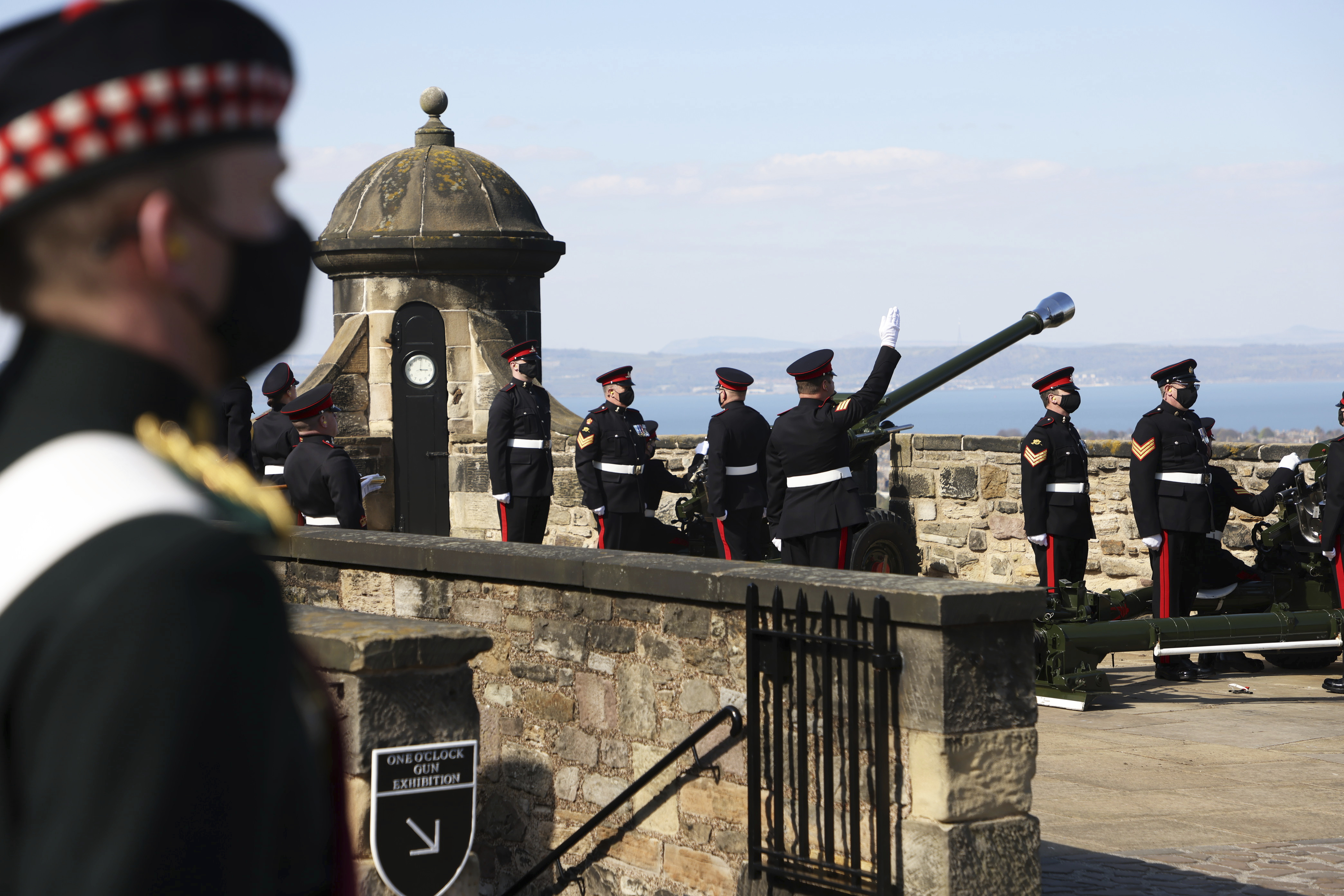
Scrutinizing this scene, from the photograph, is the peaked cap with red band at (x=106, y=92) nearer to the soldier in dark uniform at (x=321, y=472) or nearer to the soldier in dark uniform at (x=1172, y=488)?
the soldier in dark uniform at (x=321, y=472)

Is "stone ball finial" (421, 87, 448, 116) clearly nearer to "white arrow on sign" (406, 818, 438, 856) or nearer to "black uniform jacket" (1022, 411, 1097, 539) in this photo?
"black uniform jacket" (1022, 411, 1097, 539)

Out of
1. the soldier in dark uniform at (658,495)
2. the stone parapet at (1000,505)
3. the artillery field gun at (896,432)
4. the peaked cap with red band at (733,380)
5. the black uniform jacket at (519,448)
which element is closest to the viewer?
the artillery field gun at (896,432)

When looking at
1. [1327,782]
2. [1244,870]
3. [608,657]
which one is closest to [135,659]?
[608,657]

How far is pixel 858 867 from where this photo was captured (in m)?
4.38

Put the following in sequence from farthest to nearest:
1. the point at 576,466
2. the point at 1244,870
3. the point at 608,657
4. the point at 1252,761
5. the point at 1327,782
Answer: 1. the point at 576,466
2. the point at 1252,761
3. the point at 1327,782
4. the point at 608,657
5. the point at 1244,870

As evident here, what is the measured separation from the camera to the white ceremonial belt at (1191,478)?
9594mm

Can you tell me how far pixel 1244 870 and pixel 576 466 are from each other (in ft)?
24.3

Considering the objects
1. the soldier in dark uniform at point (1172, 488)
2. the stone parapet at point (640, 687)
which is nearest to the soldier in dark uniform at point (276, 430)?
the stone parapet at point (640, 687)

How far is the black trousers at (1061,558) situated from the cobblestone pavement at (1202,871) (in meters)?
4.67

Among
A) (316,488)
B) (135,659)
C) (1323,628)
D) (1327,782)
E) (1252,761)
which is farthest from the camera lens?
(1323,628)

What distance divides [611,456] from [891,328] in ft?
12.1

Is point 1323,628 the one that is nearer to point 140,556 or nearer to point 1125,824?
point 1125,824

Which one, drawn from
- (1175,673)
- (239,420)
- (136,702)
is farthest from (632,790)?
(239,420)

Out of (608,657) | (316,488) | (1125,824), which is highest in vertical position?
(316,488)
